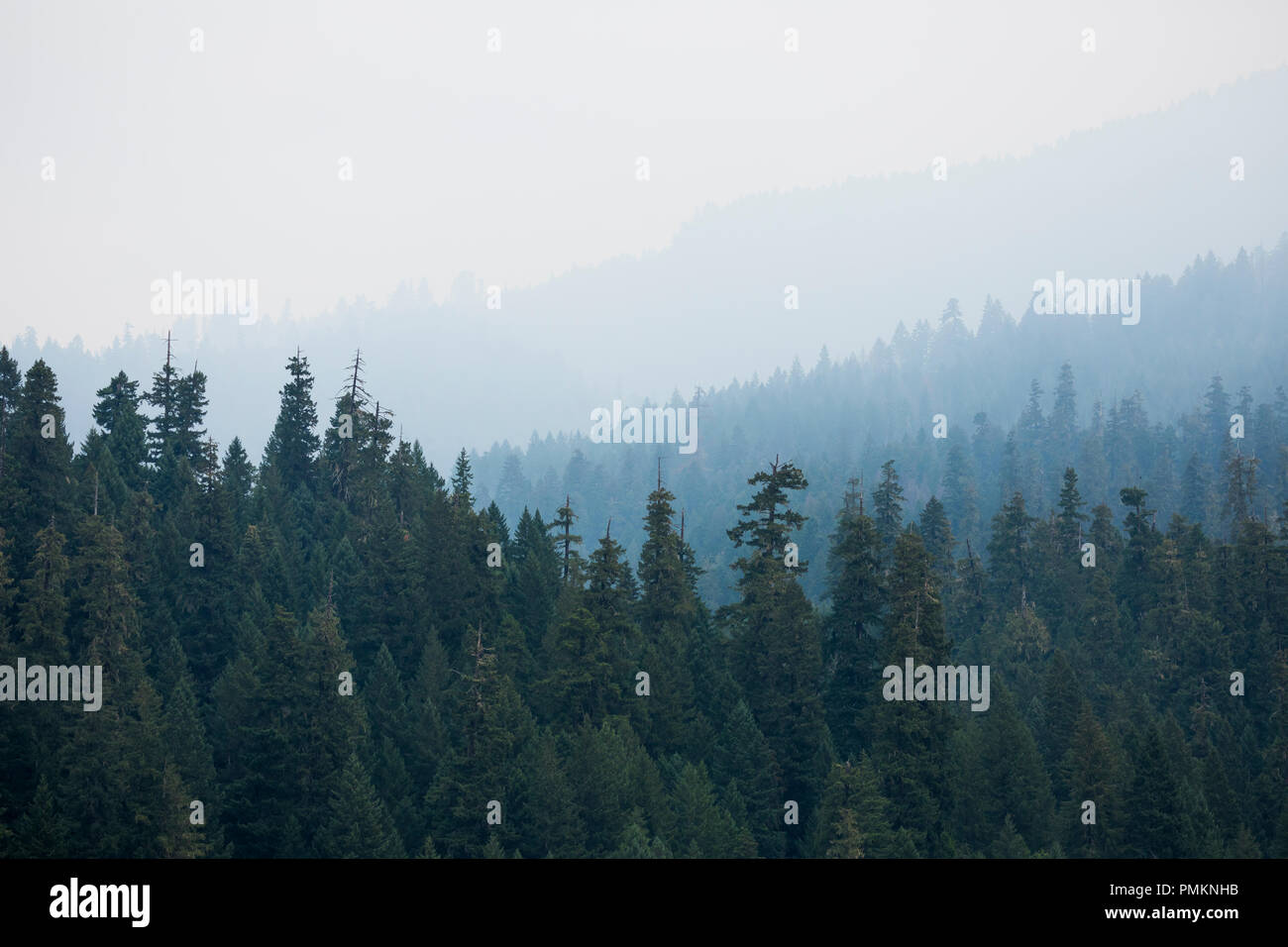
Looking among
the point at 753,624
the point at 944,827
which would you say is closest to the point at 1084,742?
the point at 944,827

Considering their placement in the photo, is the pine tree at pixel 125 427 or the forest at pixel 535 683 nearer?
the forest at pixel 535 683

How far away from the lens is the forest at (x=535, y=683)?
49.8 metres

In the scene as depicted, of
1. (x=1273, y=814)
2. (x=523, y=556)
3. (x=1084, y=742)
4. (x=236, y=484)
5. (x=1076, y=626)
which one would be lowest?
(x=1273, y=814)

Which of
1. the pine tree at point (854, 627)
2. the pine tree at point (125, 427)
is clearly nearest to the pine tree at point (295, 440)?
the pine tree at point (125, 427)

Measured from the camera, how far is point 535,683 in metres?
58.4

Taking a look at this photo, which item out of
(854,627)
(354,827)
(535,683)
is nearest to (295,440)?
(535,683)

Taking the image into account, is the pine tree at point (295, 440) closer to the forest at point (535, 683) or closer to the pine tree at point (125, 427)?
the forest at point (535, 683)

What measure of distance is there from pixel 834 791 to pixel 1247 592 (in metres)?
43.3

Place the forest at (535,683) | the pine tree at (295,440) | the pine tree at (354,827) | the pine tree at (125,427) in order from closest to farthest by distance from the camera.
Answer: the pine tree at (354,827) < the forest at (535,683) < the pine tree at (125,427) < the pine tree at (295,440)

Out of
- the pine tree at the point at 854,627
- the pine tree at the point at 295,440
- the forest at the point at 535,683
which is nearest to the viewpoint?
the forest at the point at 535,683

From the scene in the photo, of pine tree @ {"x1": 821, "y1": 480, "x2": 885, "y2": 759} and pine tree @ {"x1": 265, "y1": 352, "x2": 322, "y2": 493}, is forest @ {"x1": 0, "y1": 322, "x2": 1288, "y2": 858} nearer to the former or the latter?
pine tree @ {"x1": 821, "y1": 480, "x2": 885, "y2": 759}

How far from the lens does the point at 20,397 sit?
2657 inches

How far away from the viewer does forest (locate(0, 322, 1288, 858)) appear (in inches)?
1962

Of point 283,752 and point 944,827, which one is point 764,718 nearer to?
point 944,827
